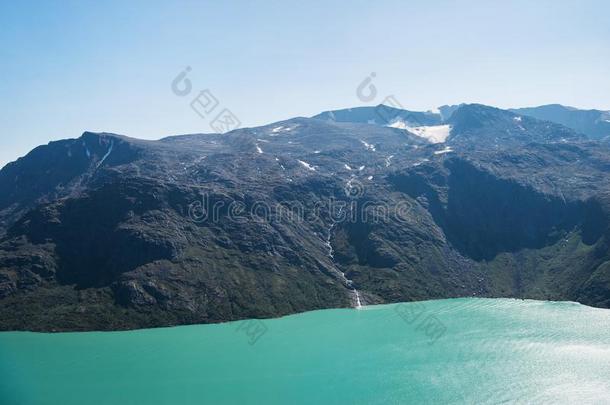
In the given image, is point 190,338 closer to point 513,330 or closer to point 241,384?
point 241,384

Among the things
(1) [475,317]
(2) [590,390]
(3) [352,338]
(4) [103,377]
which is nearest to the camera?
(2) [590,390]

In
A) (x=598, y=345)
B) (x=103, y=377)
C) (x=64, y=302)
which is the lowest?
(x=598, y=345)

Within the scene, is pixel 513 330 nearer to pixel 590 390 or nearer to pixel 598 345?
pixel 598 345

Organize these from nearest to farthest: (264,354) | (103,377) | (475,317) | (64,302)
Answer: (103,377) < (264,354) < (475,317) < (64,302)

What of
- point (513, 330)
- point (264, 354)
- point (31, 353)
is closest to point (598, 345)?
point (513, 330)

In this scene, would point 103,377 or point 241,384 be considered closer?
point 241,384

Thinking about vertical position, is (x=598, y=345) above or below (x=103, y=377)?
below
